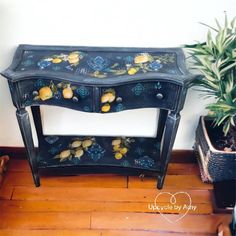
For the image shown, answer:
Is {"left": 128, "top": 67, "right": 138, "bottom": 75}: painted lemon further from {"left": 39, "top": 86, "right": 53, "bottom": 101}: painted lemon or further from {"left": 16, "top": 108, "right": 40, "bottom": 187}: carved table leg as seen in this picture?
{"left": 16, "top": 108, "right": 40, "bottom": 187}: carved table leg

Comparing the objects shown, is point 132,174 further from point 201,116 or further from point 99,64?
point 99,64

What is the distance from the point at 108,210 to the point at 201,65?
2.79 feet

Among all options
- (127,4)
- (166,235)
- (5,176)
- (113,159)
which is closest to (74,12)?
(127,4)

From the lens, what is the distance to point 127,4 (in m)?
1.42

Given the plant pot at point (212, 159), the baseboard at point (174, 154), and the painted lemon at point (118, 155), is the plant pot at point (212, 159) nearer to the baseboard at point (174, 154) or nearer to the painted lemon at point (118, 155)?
the baseboard at point (174, 154)

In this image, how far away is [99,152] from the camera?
179 centimetres

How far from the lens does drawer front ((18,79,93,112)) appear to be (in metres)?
1.33

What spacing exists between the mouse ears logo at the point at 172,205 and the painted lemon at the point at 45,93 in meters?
0.79

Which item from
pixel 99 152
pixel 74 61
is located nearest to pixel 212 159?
pixel 99 152

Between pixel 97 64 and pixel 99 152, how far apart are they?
1.88 ft

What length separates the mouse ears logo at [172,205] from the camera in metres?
1.68

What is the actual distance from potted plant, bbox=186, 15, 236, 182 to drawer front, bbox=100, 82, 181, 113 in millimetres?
157

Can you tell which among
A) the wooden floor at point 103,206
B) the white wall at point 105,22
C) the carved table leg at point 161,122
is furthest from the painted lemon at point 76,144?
the white wall at point 105,22

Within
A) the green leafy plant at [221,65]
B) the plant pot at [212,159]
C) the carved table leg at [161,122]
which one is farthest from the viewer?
the carved table leg at [161,122]
